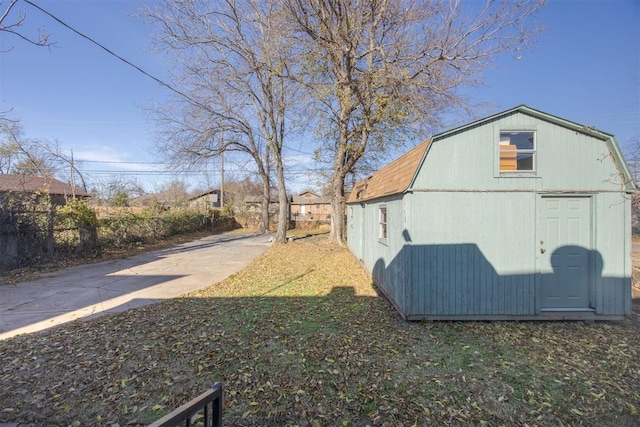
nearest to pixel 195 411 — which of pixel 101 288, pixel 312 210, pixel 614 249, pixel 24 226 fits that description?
pixel 614 249

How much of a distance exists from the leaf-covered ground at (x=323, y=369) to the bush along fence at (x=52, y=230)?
6.11 m

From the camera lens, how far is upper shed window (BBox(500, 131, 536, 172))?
15.5 feet

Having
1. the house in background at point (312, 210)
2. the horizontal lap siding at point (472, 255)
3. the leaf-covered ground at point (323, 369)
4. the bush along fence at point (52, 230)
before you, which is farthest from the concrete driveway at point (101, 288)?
the house in background at point (312, 210)

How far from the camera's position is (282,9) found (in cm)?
883

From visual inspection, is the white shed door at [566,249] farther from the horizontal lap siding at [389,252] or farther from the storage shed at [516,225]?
the horizontal lap siding at [389,252]

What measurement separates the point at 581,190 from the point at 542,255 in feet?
4.03

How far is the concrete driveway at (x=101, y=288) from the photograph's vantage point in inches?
195

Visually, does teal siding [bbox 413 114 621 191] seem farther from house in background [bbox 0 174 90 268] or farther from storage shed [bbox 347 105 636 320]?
house in background [bbox 0 174 90 268]

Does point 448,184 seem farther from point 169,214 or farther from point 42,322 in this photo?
point 169,214

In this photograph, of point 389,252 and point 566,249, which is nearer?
point 566,249

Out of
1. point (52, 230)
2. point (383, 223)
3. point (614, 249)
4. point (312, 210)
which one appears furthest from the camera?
point (312, 210)

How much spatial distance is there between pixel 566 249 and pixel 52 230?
13.5 metres

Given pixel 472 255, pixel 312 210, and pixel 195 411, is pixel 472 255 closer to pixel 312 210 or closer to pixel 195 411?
pixel 195 411

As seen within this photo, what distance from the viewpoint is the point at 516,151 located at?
4746 millimetres
